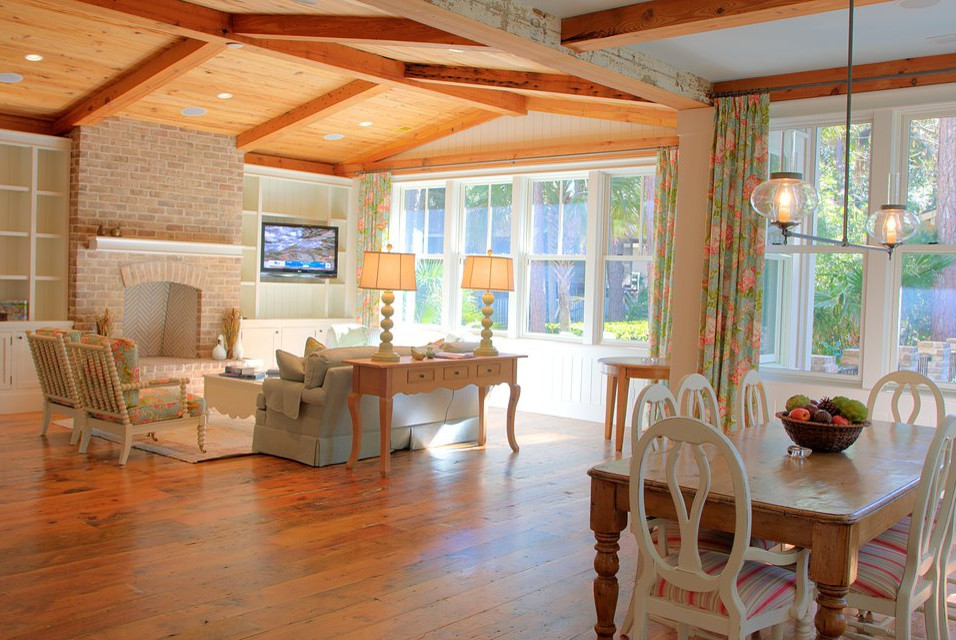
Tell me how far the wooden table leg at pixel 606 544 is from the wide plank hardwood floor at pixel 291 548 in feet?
1.26

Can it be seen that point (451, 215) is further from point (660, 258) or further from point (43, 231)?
point (43, 231)

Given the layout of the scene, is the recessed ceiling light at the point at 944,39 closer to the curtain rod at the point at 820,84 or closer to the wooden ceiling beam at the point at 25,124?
the curtain rod at the point at 820,84

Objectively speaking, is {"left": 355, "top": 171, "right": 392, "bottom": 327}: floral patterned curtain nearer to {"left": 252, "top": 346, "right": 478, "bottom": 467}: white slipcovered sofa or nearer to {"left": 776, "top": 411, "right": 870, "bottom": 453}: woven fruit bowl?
{"left": 252, "top": 346, "right": 478, "bottom": 467}: white slipcovered sofa

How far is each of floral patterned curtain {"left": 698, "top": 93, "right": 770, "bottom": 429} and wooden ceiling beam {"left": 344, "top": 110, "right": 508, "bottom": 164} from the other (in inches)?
152

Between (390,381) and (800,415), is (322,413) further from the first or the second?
(800,415)

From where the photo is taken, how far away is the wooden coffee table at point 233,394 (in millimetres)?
7432

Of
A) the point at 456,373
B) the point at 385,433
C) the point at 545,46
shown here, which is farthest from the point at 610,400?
the point at 545,46

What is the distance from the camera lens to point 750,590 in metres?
2.82

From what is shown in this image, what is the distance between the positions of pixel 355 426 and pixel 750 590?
3.88 m

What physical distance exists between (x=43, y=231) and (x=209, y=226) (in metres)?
1.69

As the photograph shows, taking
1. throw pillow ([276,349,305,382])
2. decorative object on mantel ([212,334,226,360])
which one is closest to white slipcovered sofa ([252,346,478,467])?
throw pillow ([276,349,305,382])

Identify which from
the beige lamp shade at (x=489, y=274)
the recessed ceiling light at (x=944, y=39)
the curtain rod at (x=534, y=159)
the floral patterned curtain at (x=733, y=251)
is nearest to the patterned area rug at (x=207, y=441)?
the beige lamp shade at (x=489, y=274)

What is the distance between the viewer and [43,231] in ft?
29.8

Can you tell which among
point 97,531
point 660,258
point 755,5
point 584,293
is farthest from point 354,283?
point 755,5
